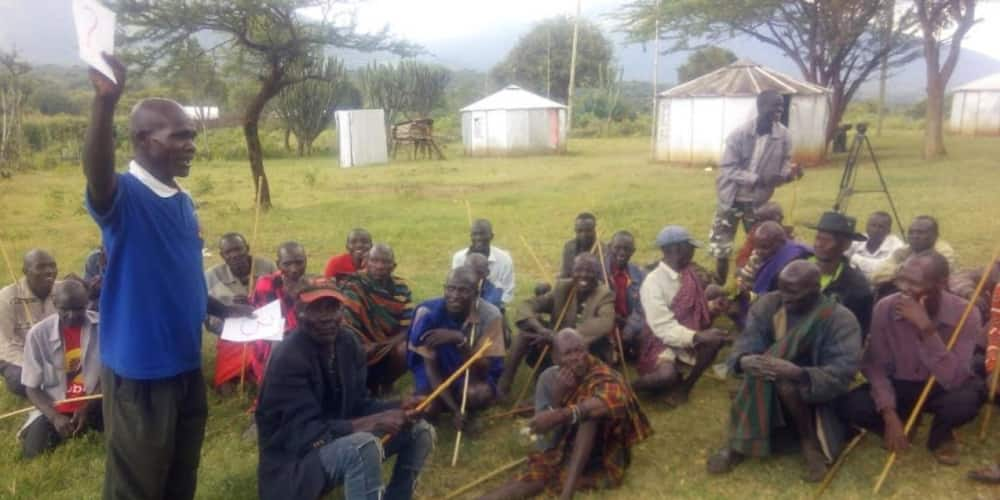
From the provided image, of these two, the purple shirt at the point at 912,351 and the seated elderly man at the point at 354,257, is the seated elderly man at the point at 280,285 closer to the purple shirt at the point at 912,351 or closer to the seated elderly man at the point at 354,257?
the seated elderly man at the point at 354,257

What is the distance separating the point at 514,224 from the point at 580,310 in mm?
6439

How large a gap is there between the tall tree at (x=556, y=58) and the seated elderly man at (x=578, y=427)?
43.2 m

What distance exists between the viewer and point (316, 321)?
3.21 metres

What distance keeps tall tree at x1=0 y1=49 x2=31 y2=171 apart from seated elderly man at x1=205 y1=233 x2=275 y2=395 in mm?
17902

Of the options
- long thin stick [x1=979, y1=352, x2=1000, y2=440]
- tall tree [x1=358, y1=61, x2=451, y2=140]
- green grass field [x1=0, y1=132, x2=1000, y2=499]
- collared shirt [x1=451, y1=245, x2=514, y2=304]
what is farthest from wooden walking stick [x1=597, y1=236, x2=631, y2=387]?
tall tree [x1=358, y1=61, x2=451, y2=140]

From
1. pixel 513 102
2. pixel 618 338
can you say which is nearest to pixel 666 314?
pixel 618 338

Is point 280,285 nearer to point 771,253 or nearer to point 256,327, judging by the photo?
point 256,327

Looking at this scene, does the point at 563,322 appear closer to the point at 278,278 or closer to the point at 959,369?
the point at 278,278

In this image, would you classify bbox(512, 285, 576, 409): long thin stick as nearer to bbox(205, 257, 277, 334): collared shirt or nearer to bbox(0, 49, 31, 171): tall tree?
bbox(205, 257, 277, 334): collared shirt

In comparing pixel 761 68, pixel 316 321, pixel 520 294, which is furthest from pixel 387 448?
pixel 761 68

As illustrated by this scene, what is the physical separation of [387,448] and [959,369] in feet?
9.91

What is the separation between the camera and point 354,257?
5.89 meters

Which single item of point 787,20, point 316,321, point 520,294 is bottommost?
point 520,294

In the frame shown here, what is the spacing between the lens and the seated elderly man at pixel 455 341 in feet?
14.9
